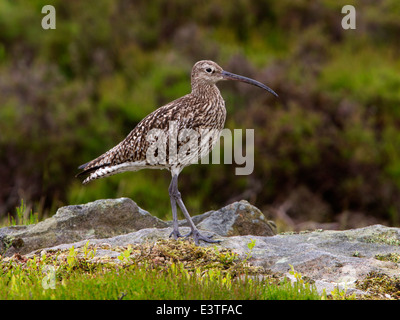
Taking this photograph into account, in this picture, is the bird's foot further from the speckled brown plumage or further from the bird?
the speckled brown plumage

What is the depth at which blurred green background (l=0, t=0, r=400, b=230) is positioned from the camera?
48.4ft

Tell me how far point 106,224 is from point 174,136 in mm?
1312

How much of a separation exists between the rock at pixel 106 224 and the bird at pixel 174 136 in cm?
44

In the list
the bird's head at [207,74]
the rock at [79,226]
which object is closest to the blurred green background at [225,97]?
the rock at [79,226]

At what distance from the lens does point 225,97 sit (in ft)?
56.1

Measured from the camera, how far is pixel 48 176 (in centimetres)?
1505

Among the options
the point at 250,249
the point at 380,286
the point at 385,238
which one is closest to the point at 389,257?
the point at 385,238

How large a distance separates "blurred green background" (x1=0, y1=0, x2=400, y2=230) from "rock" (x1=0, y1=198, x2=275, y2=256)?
120 inches

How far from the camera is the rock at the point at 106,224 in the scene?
311 inches

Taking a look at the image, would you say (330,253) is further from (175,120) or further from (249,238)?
(175,120)

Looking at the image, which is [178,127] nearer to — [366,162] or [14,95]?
[366,162]

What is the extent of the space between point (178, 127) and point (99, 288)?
110 inches

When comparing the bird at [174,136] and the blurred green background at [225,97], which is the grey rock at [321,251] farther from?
the blurred green background at [225,97]

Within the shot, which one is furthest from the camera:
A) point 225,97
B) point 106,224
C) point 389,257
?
point 225,97
